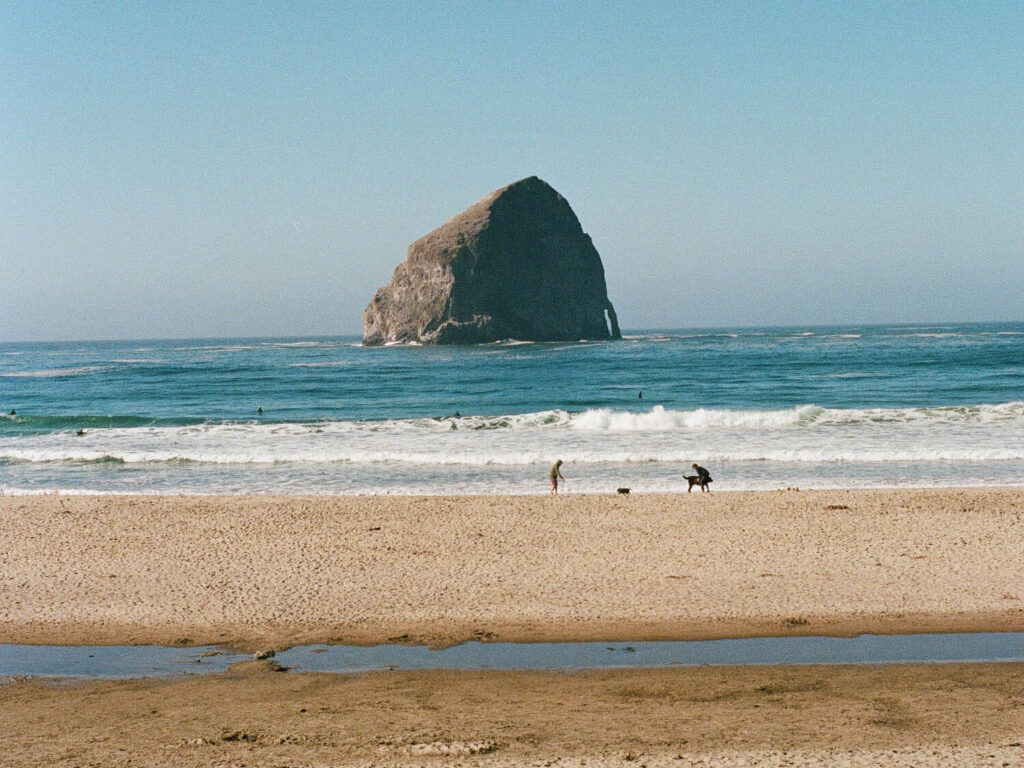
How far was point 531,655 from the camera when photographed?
870 cm

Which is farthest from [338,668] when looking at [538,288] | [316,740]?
[538,288]

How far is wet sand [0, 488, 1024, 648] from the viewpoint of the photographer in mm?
9641

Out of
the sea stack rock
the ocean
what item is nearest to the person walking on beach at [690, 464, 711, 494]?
the ocean

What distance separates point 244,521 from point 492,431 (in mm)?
14602

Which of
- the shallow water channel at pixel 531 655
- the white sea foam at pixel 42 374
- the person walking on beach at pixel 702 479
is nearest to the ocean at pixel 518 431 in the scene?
the person walking on beach at pixel 702 479

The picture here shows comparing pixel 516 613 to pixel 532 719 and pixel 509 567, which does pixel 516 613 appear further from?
pixel 532 719

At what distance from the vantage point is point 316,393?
148ft

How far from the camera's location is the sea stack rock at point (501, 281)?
112 metres

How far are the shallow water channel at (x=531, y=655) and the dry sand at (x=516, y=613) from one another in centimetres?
25

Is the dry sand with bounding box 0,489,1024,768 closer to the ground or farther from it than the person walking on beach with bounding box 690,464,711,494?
closer to the ground

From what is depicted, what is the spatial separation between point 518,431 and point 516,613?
19.2 meters

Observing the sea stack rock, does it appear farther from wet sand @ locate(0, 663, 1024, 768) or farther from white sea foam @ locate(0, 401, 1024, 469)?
wet sand @ locate(0, 663, 1024, 768)

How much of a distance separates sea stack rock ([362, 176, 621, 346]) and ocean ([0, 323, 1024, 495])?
57.1m

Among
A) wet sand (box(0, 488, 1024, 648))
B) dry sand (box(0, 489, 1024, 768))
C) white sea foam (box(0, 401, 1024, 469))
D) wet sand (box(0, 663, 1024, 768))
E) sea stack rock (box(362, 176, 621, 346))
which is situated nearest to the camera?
wet sand (box(0, 663, 1024, 768))
